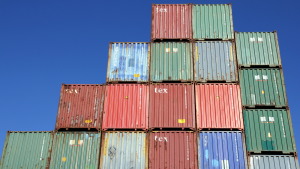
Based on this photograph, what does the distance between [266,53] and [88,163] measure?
583 inches

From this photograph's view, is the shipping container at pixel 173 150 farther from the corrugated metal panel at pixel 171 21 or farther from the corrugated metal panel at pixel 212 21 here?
the corrugated metal panel at pixel 212 21

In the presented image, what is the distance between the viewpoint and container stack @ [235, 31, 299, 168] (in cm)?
1873

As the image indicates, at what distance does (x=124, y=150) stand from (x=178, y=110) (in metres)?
4.46

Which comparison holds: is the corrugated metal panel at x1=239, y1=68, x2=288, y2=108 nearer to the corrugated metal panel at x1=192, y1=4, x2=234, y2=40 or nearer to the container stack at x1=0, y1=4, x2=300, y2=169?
the container stack at x1=0, y1=4, x2=300, y2=169

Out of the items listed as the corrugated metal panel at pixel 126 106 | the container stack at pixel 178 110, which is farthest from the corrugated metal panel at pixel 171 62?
the corrugated metal panel at pixel 126 106

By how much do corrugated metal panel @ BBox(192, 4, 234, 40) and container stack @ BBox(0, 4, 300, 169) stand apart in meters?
0.09

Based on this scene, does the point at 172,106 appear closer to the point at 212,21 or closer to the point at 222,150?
the point at 222,150

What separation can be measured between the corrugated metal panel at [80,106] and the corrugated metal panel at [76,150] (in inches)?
24.9

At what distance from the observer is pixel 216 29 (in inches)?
911

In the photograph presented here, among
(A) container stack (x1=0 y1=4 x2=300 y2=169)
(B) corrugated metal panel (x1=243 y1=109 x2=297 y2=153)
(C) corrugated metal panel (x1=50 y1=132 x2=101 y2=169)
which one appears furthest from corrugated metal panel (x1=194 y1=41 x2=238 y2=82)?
(C) corrugated metal panel (x1=50 y1=132 x2=101 y2=169)

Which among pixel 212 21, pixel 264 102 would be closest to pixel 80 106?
pixel 212 21

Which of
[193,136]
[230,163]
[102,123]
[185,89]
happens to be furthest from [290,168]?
[102,123]

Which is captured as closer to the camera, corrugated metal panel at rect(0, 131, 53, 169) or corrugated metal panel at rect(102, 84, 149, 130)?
corrugated metal panel at rect(0, 131, 53, 169)

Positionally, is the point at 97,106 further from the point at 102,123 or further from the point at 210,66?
the point at 210,66
